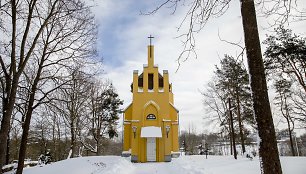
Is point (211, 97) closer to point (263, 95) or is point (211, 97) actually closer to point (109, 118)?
point (109, 118)

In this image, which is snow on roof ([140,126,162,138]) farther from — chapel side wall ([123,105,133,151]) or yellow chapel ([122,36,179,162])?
chapel side wall ([123,105,133,151])

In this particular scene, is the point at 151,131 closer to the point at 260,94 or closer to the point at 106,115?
the point at 106,115

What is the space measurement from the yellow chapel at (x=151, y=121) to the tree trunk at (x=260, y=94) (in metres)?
17.7

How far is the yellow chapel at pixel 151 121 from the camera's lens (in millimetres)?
22109

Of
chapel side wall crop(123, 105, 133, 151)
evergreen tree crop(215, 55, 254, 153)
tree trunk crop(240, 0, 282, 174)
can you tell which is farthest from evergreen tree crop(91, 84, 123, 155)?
tree trunk crop(240, 0, 282, 174)

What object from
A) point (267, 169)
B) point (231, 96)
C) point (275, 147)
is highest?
point (231, 96)

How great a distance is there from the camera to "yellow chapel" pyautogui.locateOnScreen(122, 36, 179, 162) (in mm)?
22109

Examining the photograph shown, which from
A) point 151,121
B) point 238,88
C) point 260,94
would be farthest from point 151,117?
point 260,94

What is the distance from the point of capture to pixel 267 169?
3842 millimetres

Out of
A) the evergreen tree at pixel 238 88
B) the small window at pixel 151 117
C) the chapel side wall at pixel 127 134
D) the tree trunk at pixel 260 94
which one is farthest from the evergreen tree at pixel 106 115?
the tree trunk at pixel 260 94

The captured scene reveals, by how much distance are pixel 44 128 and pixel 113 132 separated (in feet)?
26.7

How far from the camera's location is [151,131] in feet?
71.6

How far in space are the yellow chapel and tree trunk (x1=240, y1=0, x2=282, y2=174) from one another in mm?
17715

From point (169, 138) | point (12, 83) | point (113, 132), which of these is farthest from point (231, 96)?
point (12, 83)
